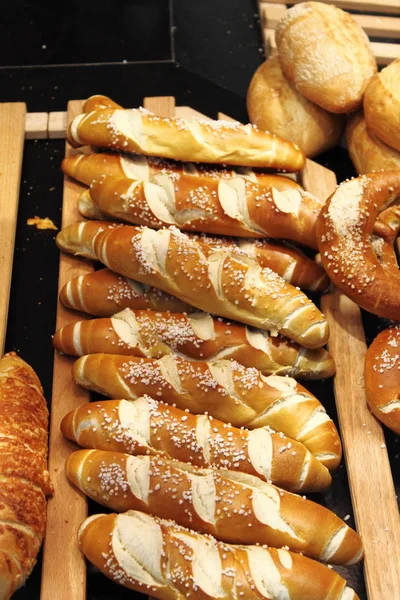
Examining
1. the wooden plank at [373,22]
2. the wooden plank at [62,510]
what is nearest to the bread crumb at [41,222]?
the wooden plank at [62,510]

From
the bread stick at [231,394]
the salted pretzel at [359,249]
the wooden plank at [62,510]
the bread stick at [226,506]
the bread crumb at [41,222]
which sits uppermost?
the salted pretzel at [359,249]

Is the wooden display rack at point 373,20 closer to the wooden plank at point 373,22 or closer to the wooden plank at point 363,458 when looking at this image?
the wooden plank at point 373,22

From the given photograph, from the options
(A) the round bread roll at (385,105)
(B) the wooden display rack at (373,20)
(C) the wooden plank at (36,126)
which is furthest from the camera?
(B) the wooden display rack at (373,20)

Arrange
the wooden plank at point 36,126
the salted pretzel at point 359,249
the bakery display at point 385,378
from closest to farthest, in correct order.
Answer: the bakery display at point 385,378 < the salted pretzel at point 359,249 < the wooden plank at point 36,126

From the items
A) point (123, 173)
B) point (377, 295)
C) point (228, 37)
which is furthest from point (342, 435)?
point (228, 37)

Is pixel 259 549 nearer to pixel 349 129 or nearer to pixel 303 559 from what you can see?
pixel 303 559

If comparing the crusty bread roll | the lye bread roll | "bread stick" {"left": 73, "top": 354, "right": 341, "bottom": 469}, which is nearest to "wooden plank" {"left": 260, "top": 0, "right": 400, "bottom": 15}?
the lye bread roll

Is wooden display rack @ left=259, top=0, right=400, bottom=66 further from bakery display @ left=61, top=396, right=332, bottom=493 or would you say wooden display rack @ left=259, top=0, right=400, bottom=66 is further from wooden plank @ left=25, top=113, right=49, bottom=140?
bakery display @ left=61, top=396, right=332, bottom=493
